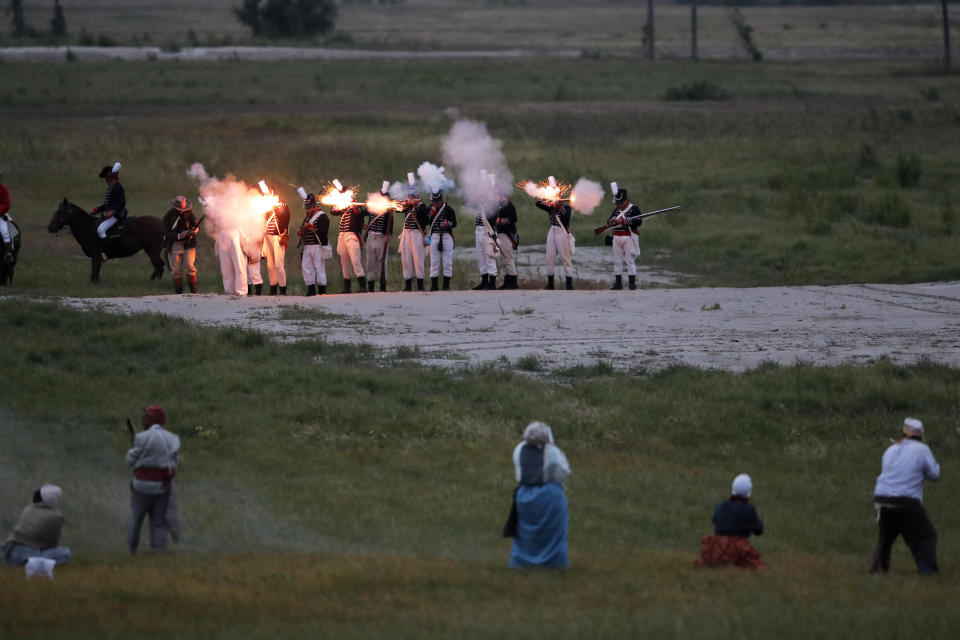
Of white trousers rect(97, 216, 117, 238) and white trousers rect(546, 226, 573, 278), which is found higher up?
white trousers rect(97, 216, 117, 238)

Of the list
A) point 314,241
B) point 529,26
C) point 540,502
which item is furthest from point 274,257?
point 529,26

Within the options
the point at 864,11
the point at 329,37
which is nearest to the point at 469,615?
the point at 329,37

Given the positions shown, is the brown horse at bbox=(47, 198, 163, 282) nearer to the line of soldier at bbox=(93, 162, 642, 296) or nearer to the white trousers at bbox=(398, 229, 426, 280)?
the line of soldier at bbox=(93, 162, 642, 296)

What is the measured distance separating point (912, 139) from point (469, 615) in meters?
47.5

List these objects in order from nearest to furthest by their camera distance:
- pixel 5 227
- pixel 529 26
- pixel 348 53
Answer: pixel 5 227
pixel 348 53
pixel 529 26

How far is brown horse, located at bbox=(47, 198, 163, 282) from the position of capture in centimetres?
2811

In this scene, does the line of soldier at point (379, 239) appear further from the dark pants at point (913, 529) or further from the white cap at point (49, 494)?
the dark pants at point (913, 529)

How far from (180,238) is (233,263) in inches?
43.6

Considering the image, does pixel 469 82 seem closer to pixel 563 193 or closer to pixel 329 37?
pixel 329 37

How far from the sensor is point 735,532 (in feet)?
41.0

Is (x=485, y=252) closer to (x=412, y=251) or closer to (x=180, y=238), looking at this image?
(x=412, y=251)

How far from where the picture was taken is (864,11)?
139 metres

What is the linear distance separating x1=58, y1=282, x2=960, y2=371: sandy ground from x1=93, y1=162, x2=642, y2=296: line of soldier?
970 millimetres

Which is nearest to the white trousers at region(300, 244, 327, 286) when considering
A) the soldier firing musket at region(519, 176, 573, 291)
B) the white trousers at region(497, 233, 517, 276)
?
the white trousers at region(497, 233, 517, 276)
